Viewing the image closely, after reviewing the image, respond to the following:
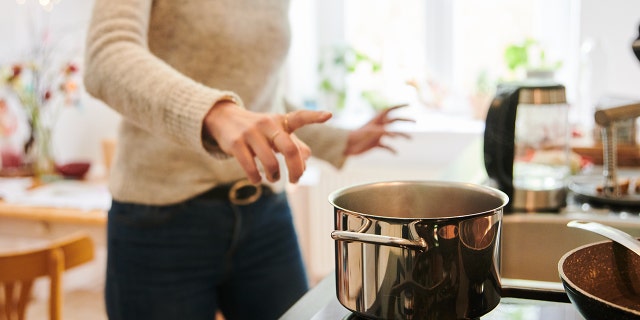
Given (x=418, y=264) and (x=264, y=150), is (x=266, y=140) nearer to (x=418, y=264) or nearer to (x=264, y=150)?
(x=264, y=150)

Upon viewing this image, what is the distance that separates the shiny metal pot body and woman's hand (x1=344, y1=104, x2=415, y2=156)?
0.45 metres

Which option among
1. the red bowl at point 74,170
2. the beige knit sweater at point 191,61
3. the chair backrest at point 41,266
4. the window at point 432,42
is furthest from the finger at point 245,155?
the window at point 432,42

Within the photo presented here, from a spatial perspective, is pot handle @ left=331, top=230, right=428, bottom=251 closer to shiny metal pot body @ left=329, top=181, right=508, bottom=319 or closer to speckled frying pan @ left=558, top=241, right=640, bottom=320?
shiny metal pot body @ left=329, top=181, right=508, bottom=319

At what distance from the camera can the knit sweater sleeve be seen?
2.52 feet

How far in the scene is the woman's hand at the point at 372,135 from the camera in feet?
3.63

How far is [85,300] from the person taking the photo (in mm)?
3064

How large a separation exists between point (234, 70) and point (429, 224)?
1.95ft

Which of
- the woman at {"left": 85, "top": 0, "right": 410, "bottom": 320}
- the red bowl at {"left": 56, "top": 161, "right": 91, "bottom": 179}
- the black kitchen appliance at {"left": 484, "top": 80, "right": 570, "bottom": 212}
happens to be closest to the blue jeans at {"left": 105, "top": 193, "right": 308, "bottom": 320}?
the woman at {"left": 85, "top": 0, "right": 410, "bottom": 320}

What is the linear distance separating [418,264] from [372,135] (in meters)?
0.58

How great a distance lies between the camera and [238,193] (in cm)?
110

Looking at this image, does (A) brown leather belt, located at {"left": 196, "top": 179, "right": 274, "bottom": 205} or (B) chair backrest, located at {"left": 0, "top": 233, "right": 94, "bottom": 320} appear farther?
(B) chair backrest, located at {"left": 0, "top": 233, "right": 94, "bottom": 320}

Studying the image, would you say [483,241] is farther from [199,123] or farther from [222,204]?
[222,204]

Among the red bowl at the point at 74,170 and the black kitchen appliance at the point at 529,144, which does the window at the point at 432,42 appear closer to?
the red bowl at the point at 74,170

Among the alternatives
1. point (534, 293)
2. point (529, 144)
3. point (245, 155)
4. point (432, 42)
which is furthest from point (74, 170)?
point (534, 293)
